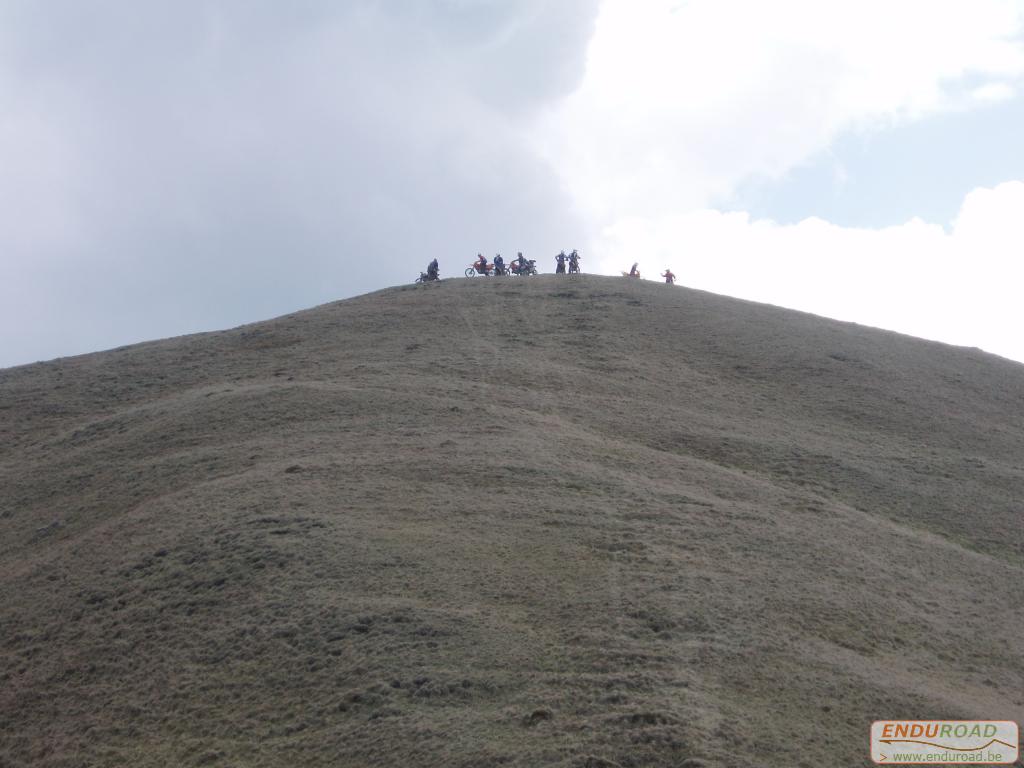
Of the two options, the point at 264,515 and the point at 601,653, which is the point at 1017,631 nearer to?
the point at 601,653

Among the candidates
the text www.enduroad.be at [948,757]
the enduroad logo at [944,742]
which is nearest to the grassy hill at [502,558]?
the enduroad logo at [944,742]

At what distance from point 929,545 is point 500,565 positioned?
25.8ft

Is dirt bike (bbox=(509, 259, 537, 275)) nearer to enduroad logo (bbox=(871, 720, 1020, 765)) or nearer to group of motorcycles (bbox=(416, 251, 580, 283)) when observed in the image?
group of motorcycles (bbox=(416, 251, 580, 283))

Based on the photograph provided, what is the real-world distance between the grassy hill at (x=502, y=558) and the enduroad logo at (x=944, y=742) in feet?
0.83

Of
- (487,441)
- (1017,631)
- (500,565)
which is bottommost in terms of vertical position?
(1017,631)

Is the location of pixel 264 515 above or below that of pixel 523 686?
above

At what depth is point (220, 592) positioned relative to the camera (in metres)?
13.0

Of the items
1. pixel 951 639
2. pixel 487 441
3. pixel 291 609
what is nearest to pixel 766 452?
pixel 487 441

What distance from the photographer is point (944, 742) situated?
31.8 feet

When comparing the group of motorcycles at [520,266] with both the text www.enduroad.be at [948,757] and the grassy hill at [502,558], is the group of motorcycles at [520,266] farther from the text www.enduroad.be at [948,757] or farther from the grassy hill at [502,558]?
the text www.enduroad.be at [948,757]

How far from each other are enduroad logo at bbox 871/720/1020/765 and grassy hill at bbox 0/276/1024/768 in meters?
0.25

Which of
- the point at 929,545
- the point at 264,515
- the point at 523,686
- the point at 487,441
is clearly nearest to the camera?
the point at 523,686

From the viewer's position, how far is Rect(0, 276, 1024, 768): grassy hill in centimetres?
1010

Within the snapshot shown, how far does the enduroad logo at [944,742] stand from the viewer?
9.38 m
